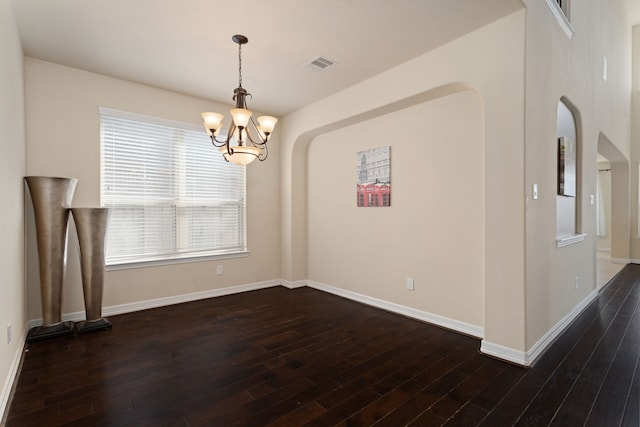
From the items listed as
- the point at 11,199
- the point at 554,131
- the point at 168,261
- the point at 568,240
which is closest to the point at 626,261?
the point at 568,240

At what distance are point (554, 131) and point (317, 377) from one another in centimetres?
300

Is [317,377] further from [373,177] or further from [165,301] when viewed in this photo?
[165,301]

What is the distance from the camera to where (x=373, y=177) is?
13.1ft

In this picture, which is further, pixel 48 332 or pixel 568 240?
pixel 568 240

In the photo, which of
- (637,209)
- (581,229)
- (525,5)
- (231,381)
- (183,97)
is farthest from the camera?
(637,209)

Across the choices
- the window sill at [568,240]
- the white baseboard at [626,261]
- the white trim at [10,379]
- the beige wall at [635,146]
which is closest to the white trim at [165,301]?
the white trim at [10,379]

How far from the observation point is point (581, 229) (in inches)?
149

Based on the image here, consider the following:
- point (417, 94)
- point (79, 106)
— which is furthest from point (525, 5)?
point (79, 106)

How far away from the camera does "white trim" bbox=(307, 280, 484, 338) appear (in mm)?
3029

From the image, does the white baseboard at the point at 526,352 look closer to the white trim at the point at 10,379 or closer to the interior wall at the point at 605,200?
the white trim at the point at 10,379

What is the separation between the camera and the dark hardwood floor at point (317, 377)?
6.02 feet

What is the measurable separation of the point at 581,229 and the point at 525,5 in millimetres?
2749

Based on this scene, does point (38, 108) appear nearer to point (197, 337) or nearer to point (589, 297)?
point (197, 337)

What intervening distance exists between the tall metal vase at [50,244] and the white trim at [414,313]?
305cm
